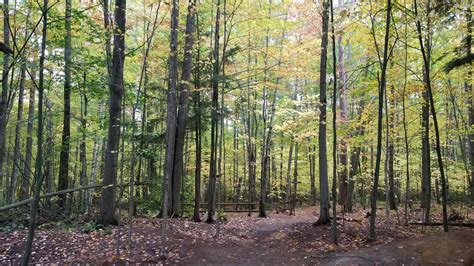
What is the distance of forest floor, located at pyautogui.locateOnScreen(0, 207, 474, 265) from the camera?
6.98 metres

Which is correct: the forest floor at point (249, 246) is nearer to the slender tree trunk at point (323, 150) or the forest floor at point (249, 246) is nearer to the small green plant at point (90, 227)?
the small green plant at point (90, 227)

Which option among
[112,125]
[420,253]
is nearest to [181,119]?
[112,125]

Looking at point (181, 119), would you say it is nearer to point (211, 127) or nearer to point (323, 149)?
point (211, 127)

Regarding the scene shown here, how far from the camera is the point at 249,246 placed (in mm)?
9742

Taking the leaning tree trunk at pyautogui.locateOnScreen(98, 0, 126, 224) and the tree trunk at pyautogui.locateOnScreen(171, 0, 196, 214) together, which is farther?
the tree trunk at pyautogui.locateOnScreen(171, 0, 196, 214)

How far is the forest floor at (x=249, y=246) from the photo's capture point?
22.9 ft

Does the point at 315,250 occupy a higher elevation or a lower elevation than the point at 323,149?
lower

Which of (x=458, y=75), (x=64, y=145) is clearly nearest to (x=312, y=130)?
(x=458, y=75)

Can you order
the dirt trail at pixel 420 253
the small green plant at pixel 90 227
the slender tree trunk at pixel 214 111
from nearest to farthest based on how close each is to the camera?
the dirt trail at pixel 420 253 → the small green plant at pixel 90 227 → the slender tree trunk at pixel 214 111

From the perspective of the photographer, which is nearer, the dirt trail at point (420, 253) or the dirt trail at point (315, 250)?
the dirt trail at point (420, 253)

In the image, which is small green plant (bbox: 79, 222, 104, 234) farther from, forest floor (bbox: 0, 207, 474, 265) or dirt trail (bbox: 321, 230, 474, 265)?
dirt trail (bbox: 321, 230, 474, 265)

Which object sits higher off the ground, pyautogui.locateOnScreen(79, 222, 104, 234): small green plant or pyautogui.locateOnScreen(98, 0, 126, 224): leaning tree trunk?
pyautogui.locateOnScreen(98, 0, 126, 224): leaning tree trunk

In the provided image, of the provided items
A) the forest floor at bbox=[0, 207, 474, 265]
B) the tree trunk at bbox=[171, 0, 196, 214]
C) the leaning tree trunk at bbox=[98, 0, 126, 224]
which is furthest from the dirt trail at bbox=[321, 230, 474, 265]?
the tree trunk at bbox=[171, 0, 196, 214]

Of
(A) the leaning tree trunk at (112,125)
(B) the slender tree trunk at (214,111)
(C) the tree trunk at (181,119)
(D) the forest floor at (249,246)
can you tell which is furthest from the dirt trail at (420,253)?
(C) the tree trunk at (181,119)
